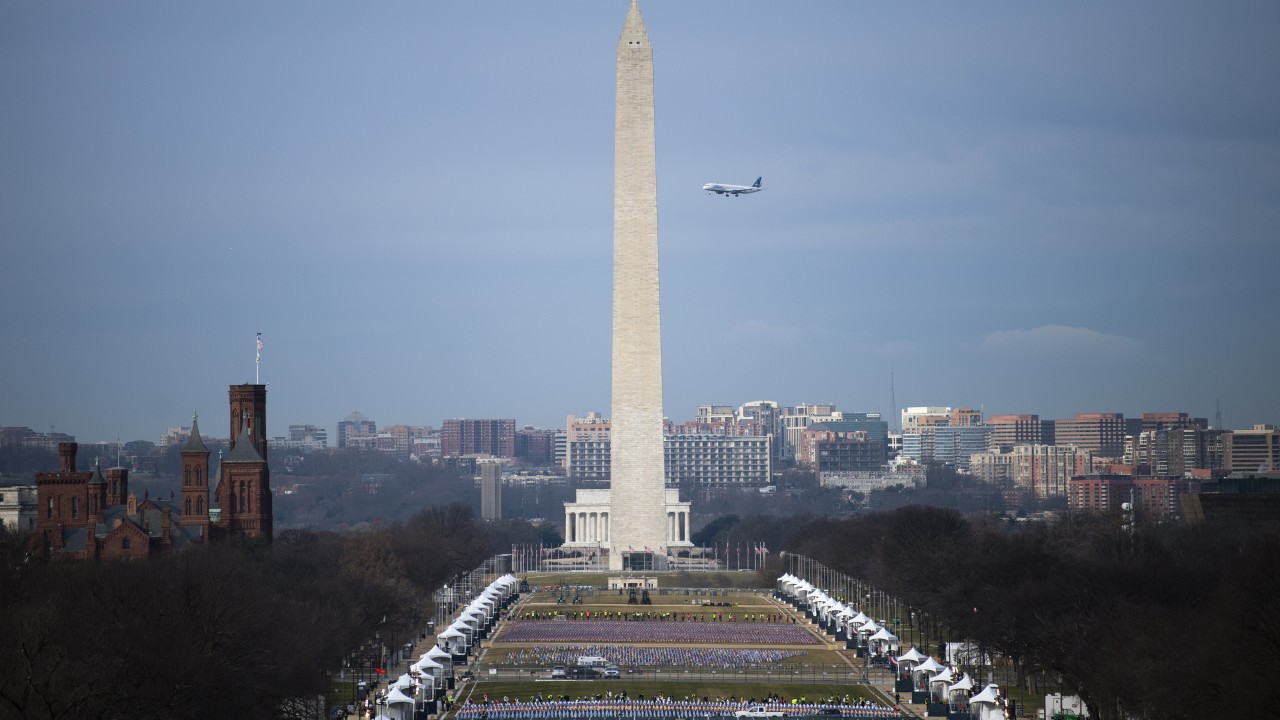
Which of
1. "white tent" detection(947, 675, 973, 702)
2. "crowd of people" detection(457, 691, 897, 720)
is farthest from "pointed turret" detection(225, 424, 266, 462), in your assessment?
"white tent" detection(947, 675, 973, 702)

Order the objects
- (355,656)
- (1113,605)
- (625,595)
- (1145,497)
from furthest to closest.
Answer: (1145,497), (625,595), (355,656), (1113,605)

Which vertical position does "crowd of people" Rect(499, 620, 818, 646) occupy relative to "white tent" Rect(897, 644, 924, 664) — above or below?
below

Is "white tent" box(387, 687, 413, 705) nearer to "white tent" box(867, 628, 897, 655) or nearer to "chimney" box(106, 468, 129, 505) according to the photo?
"white tent" box(867, 628, 897, 655)

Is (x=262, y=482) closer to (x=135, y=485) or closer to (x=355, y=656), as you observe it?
(x=355, y=656)

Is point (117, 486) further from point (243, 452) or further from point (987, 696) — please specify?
point (987, 696)

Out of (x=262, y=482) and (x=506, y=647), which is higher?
(x=262, y=482)

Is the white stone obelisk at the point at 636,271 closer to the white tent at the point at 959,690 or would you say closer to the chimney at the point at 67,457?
the chimney at the point at 67,457

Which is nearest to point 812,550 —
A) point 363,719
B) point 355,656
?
point 355,656

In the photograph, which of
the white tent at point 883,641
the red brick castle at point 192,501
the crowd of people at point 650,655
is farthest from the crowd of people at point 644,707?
the red brick castle at point 192,501
